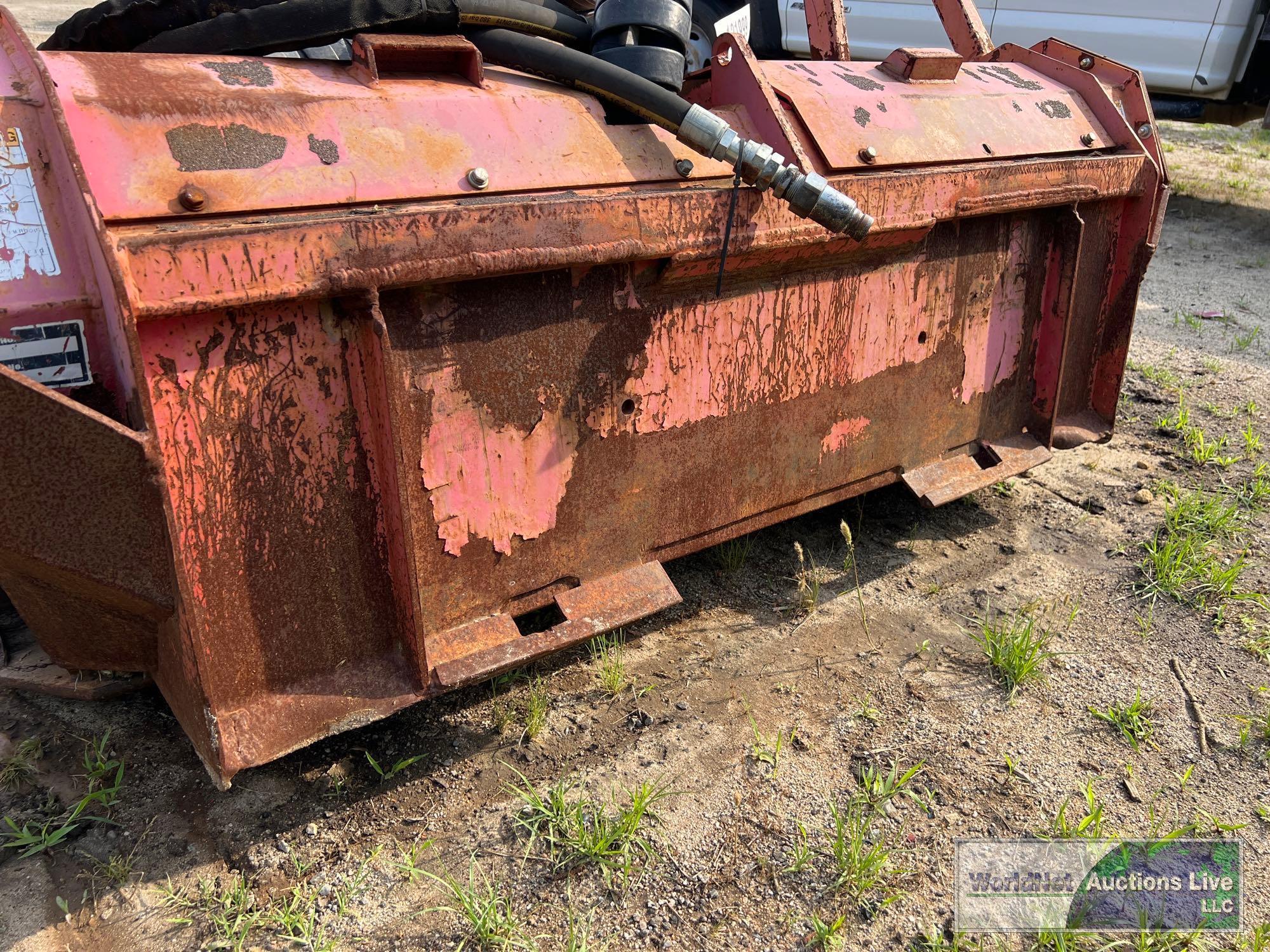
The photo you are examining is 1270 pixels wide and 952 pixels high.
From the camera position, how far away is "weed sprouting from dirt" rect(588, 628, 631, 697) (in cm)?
227

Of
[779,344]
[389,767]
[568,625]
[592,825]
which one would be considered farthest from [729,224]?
[389,767]

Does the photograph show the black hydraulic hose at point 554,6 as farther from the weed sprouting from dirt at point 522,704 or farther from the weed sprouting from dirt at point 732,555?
the weed sprouting from dirt at point 522,704

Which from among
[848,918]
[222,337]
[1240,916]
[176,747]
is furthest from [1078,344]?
[176,747]

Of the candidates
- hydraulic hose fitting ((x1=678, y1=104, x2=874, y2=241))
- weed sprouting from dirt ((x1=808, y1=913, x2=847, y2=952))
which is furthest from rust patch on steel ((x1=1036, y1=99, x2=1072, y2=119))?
weed sprouting from dirt ((x1=808, y1=913, x2=847, y2=952))

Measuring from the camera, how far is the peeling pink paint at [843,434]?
8.24 feet

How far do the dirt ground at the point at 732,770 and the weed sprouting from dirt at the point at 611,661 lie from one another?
15mm

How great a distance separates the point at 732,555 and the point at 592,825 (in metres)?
1.06

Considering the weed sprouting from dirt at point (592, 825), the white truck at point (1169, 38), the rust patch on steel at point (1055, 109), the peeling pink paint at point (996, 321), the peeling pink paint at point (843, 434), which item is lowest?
the weed sprouting from dirt at point (592, 825)

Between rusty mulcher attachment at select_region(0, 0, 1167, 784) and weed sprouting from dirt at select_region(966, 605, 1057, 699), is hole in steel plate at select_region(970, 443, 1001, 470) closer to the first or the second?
rusty mulcher attachment at select_region(0, 0, 1167, 784)

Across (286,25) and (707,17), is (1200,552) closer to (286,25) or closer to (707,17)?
(707,17)

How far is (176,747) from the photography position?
2053 millimetres

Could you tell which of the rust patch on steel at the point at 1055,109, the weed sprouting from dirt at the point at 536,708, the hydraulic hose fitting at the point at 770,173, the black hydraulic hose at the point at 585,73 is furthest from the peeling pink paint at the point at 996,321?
the weed sprouting from dirt at the point at 536,708

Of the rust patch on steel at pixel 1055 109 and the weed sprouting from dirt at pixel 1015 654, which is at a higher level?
the rust patch on steel at pixel 1055 109

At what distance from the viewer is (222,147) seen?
1.58 meters
